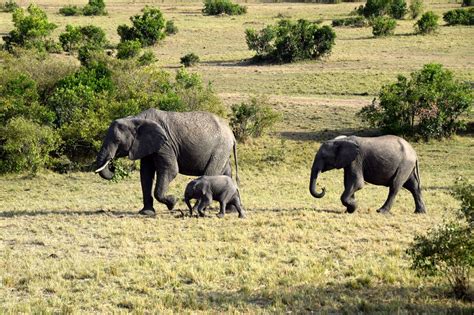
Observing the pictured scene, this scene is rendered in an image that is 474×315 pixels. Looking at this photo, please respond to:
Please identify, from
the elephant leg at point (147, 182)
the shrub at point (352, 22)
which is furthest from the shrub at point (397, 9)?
the elephant leg at point (147, 182)

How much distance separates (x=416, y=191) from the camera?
72.5ft

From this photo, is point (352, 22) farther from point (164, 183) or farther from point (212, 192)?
point (212, 192)

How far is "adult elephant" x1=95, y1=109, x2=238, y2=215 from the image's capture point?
803 inches

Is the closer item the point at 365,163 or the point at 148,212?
the point at 148,212

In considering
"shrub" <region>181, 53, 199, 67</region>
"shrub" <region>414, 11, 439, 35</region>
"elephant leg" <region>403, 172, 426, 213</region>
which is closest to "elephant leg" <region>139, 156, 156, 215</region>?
"elephant leg" <region>403, 172, 426, 213</region>

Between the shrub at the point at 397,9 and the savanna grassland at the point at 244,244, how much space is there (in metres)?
38.1

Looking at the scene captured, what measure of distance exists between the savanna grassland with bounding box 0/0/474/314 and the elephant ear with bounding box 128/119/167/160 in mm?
1599

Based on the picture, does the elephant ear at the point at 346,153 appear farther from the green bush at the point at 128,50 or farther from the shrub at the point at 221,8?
the shrub at the point at 221,8

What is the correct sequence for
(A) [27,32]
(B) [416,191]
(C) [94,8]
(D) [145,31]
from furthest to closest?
(C) [94,8] → (D) [145,31] → (A) [27,32] → (B) [416,191]

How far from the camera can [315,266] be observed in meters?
15.1

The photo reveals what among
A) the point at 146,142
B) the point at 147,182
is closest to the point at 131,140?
the point at 146,142

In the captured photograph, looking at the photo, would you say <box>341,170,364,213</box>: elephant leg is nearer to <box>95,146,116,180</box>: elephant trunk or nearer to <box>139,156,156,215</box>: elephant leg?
<box>139,156,156,215</box>: elephant leg

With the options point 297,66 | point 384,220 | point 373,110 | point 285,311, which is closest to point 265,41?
point 297,66

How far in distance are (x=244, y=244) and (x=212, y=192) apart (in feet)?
10.1
